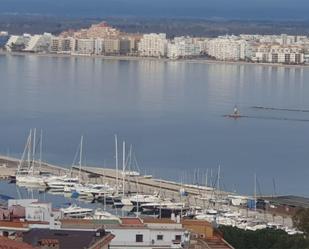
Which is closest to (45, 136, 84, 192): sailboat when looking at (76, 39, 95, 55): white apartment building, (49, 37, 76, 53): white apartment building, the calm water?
the calm water

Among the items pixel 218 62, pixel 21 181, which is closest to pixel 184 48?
pixel 218 62

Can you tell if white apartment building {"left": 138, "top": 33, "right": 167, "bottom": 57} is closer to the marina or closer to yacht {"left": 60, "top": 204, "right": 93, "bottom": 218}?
the marina

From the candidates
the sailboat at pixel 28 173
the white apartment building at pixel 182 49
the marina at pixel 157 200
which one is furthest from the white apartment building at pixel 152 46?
the marina at pixel 157 200

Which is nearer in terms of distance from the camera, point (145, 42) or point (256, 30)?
point (145, 42)

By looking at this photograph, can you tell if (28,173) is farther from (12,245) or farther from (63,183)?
(12,245)

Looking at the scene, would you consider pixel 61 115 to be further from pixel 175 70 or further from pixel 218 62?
pixel 218 62

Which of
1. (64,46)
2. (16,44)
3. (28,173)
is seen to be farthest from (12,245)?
(16,44)
